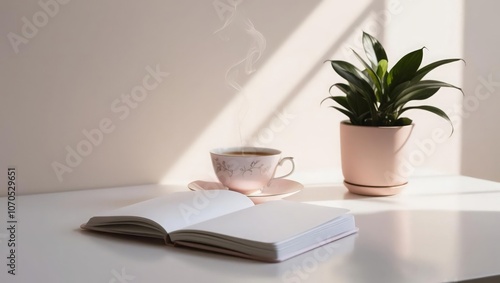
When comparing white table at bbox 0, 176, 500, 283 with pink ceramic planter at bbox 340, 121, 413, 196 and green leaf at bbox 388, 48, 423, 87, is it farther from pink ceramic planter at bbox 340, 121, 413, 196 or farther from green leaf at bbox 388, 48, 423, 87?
green leaf at bbox 388, 48, 423, 87

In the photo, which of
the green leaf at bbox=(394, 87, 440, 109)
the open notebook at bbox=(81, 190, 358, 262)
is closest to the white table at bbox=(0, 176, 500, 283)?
the open notebook at bbox=(81, 190, 358, 262)

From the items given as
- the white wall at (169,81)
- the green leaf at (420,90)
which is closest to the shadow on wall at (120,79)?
the white wall at (169,81)

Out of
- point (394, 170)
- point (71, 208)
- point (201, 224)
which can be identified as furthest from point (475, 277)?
point (71, 208)

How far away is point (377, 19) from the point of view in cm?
166

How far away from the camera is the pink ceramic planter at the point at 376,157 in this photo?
1.33m

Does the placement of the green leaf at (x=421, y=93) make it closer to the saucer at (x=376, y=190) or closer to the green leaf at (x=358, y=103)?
the green leaf at (x=358, y=103)

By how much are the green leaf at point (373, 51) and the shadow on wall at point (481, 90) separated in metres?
0.52

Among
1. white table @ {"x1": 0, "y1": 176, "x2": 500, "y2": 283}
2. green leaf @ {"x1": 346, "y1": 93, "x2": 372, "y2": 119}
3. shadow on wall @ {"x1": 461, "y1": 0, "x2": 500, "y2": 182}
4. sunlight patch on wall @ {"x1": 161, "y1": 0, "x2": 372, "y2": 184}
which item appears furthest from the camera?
shadow on wall @ {"x1": 461, "y1": 0, "x2": 500, "y2": 182}

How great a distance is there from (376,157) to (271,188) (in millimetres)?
229

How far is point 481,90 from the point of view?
6.01 feet

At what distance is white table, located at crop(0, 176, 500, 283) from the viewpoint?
2.77 ft

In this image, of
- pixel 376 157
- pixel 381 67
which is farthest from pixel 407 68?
pixel 376 157

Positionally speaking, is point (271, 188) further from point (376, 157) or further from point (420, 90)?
point (420, 90)

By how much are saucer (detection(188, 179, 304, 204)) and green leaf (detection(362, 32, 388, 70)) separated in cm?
31
